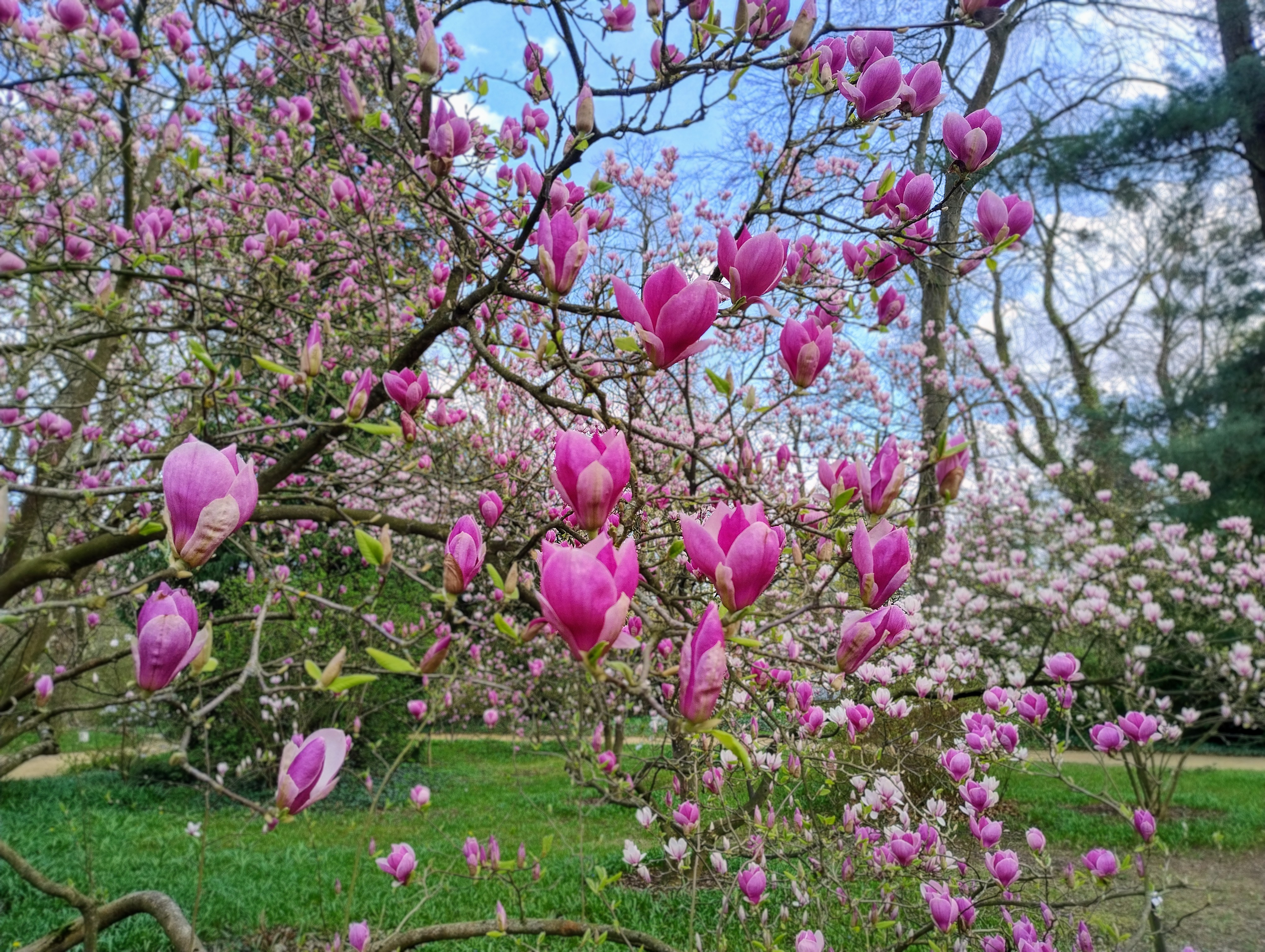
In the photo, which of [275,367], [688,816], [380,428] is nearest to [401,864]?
[688,816]

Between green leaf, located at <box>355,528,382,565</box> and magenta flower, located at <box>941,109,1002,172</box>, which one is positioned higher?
magenta flower, located at <box>941,109,1002,172</box>

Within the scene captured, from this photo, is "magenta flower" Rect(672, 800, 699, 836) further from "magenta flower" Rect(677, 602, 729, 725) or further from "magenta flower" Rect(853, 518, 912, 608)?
"magenta flower" Rect(677, 602, 729, 725)

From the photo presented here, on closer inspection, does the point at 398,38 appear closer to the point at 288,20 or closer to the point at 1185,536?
the point at 288,20

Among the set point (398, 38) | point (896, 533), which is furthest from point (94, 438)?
point (896, 533)

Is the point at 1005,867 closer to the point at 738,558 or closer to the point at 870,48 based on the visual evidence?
the point at 738,558

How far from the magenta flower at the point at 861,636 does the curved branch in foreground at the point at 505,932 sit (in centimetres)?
120

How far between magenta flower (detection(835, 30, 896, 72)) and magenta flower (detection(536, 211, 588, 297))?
64cm

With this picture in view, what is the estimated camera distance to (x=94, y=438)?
355cm

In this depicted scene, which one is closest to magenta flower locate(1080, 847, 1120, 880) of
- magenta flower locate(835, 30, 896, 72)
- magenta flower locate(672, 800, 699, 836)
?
magenta flower locate(672, 800, 699, 836)

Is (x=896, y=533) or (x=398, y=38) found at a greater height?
(x=398, y=38)

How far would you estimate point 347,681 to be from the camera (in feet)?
2.62

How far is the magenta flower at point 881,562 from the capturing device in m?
0.79

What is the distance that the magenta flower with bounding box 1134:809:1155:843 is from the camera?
177 cm

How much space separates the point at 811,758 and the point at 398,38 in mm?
3292
